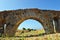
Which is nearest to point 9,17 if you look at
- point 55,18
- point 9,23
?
point 9,23

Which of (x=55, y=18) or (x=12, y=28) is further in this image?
(x=55, y=18)

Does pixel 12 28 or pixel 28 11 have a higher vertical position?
pixel 28 11

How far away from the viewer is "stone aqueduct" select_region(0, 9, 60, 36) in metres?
18.2

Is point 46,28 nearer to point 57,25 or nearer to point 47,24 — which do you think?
point 47,24

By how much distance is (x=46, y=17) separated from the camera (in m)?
18.8

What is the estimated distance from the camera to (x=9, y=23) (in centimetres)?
1819

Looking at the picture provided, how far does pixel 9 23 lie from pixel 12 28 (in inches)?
25.5

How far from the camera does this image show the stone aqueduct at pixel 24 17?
18172 mm

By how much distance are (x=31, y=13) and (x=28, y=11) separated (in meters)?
0.42

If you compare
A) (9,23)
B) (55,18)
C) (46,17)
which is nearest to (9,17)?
(9,23)

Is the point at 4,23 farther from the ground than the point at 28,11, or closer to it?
closer to it

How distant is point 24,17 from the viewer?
18.4 metres

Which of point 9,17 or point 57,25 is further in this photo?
point 57,25

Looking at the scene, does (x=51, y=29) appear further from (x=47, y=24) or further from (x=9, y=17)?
(x=9, y=17)
